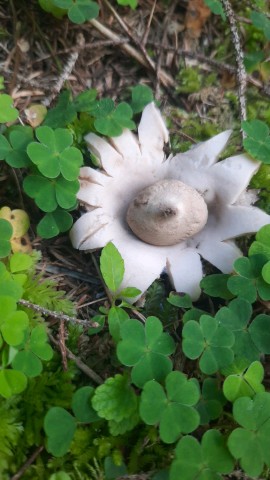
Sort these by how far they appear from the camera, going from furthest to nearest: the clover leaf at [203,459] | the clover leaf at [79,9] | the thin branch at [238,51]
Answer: the thin branch at [238,51] < the clover leaf at [79,9] < the clover leaf at [203,459]

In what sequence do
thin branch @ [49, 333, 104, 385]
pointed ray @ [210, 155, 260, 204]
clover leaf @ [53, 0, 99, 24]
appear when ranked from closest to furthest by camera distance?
1. thin branch @ [49, 333, 104, 385]
2. pointed ray @ [210, 155, 260, 204]
3. clover leaf @ [53, 0, 99, 24]

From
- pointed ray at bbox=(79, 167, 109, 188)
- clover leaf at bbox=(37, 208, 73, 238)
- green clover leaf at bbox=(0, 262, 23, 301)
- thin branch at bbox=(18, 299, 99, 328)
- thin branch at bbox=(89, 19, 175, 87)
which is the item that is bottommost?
thin branch at bbox=(18, 299, 99, 328)

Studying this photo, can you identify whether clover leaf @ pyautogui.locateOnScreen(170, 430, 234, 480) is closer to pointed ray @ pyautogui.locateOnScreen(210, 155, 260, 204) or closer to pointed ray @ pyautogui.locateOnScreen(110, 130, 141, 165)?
pointed ray @ pyautogui.locateOnScreen(210, 155, 260, 204)

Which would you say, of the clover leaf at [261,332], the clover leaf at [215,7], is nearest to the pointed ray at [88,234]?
the clover leaf at [261,332]

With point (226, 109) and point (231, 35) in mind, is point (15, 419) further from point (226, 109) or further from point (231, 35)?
point (231, 35)

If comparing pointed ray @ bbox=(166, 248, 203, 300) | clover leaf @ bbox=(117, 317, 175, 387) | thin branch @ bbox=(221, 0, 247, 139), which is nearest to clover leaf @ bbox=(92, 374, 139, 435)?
clover leaf @ bbox=(117, 317, 175, 387)

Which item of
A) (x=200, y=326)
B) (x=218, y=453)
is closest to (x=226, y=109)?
(x=200, y=326)

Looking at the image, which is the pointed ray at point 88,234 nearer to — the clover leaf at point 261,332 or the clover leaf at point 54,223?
the clover leaf at point 54,223

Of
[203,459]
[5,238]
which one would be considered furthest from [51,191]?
[203,459]
